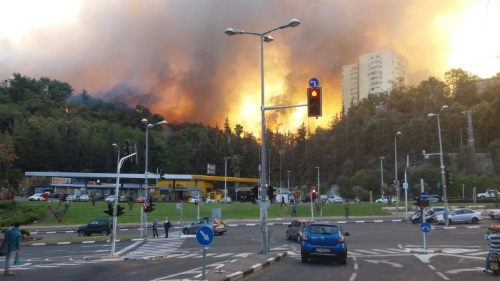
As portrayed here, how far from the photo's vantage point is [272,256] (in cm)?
1958

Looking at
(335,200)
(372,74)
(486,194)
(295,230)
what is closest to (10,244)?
(295,230)

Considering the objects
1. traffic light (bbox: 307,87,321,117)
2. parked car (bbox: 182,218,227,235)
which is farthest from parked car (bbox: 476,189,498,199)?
traffic light (bbox: 307,87,321,117)

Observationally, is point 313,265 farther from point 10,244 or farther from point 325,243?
point 10,244

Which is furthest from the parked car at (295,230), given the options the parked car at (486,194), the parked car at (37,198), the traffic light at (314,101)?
the parked car at (37,198)

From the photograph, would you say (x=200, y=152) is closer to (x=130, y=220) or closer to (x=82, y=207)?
(x=82, y=207)

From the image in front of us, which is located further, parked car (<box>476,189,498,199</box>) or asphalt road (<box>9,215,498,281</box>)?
parked car (<box>476,189,498,199</box>)

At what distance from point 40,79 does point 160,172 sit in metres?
154

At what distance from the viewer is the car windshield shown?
1797 cm

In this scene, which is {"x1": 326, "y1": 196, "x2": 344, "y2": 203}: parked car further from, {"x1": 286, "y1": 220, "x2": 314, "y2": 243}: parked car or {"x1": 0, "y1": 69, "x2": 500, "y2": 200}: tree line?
{"x1": 286, "y1": 220, "x2": 314, "y2": 243}: parked car

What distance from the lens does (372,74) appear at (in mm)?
168000

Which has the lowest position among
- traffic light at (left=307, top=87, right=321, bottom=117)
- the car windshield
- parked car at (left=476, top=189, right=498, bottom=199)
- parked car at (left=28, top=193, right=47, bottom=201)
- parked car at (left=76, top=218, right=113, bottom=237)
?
parked car at (left=76, top=218, right=113, bottom=237)

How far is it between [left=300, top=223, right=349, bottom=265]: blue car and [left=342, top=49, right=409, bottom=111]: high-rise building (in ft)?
475

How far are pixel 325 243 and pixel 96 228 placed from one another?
29.1 meters

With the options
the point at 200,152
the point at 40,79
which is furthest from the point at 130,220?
the point at 40,79
